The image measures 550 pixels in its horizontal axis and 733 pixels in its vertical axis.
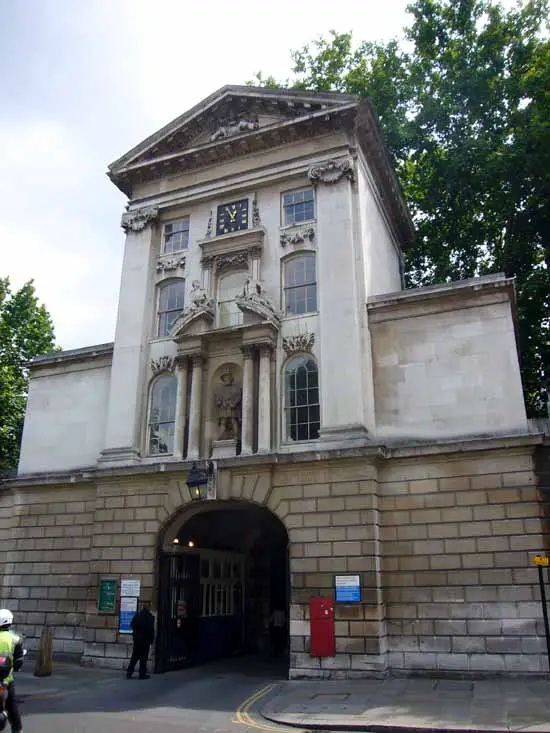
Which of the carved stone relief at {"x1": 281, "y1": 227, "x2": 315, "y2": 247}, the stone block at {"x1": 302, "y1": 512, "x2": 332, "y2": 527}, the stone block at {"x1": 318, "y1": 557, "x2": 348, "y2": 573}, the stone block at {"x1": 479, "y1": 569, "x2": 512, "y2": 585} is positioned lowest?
the stone block at {"x1": 479, "y1": 569, "x2": 512, "y2": 585}

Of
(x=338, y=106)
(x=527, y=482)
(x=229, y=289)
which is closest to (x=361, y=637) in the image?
(x=527, y=482)

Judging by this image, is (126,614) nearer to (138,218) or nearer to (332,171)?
(138,218)

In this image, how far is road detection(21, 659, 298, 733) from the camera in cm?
1089

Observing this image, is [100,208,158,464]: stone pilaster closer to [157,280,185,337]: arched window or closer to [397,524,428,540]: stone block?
[157,280,185,337]: arched window

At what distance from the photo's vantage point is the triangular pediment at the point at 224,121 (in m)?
20.5

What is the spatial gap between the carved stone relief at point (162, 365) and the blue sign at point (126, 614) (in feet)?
22.5

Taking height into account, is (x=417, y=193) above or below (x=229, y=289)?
above

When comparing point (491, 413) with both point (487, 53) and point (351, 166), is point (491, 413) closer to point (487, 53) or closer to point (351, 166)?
point (351, 166)

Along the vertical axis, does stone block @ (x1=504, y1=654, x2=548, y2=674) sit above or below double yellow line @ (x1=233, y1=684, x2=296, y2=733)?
above

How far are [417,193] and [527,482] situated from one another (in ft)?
63.3

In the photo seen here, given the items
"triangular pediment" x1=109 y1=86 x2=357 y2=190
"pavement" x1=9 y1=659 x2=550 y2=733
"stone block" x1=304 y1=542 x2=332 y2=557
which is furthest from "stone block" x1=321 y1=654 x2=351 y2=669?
"triangular pediment" x1=109 y1=86 x2=357 y2=190

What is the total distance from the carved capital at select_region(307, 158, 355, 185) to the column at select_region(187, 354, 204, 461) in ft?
22.0

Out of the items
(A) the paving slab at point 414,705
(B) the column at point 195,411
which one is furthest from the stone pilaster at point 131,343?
(A) the paving slab at point 414,705

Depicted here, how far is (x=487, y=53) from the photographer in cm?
3055
